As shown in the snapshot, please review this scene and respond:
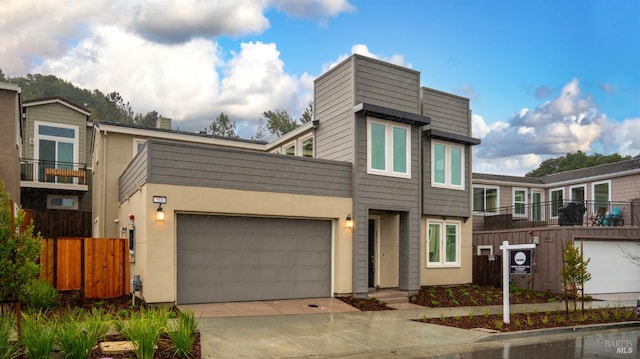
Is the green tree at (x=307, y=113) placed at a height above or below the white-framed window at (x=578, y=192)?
above

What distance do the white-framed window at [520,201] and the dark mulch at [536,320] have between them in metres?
14.2

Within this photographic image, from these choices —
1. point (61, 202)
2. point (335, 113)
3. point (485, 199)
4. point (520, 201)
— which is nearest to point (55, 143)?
point (61, 202)

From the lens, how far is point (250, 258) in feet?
45.5

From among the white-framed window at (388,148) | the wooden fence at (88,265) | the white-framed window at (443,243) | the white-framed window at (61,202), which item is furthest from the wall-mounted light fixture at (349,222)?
the white-framed window at (61,202)

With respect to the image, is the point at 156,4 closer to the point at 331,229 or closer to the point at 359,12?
the point at 359,12

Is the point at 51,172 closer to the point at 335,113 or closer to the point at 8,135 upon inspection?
the point at 8,135

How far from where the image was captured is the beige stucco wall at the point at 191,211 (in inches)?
479

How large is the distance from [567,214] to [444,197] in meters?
4.70

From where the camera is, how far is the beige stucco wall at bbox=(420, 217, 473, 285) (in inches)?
704

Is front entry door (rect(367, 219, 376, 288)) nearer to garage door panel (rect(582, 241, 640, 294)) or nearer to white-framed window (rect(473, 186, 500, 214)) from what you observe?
garage door panel (rect(582, 241, 640, 294))

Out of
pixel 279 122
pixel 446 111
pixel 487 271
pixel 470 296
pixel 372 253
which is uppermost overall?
pixel 279 122

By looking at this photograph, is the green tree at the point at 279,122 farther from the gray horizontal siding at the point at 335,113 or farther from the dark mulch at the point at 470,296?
the dark mulch at the point at 470,296

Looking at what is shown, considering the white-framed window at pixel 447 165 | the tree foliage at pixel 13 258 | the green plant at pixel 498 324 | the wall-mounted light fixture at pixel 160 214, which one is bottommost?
the green plant at pixel 498 324

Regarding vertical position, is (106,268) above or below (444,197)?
below
